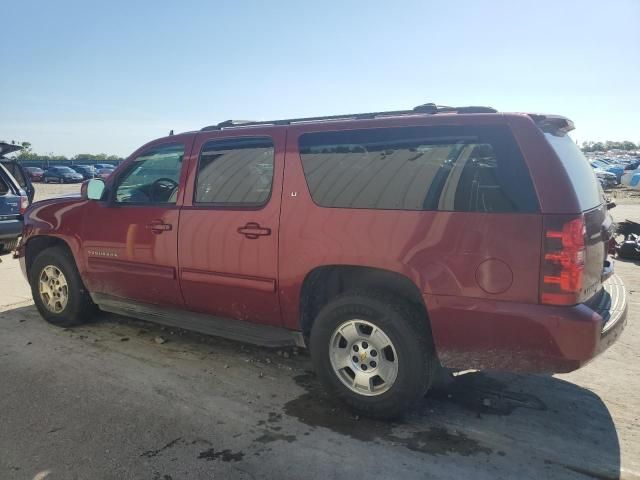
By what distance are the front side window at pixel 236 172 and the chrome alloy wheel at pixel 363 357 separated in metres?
1.15

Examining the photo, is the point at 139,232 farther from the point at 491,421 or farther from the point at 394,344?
the point at 491,421

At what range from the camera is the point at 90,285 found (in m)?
5.06

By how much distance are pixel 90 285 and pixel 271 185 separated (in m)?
2.40

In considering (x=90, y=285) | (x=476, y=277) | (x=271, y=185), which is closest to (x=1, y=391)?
(x=90, y=285)

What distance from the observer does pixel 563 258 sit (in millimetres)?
2791

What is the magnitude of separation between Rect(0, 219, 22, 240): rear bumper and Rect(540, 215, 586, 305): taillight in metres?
9.05

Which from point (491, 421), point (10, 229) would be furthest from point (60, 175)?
point (491, 421)

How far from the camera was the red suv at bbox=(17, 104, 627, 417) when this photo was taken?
287 cm

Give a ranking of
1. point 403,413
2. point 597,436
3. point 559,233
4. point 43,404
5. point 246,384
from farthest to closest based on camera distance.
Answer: point 246,384
point 43,404
point 403,413
point 597,436
point 559,233

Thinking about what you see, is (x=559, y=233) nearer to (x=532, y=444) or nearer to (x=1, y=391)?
(x=532, y=444)

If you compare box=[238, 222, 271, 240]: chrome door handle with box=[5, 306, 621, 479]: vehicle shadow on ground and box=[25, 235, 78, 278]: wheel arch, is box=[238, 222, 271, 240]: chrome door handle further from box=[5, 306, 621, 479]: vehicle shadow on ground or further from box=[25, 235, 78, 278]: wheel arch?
box=[25, 235, 78, 278]: wheel arch

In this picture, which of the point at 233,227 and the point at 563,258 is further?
the point at 233,227

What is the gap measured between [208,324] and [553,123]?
295 cm

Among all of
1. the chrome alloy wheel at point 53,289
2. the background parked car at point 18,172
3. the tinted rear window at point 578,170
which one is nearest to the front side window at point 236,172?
the tinted rear window at point 578,170
